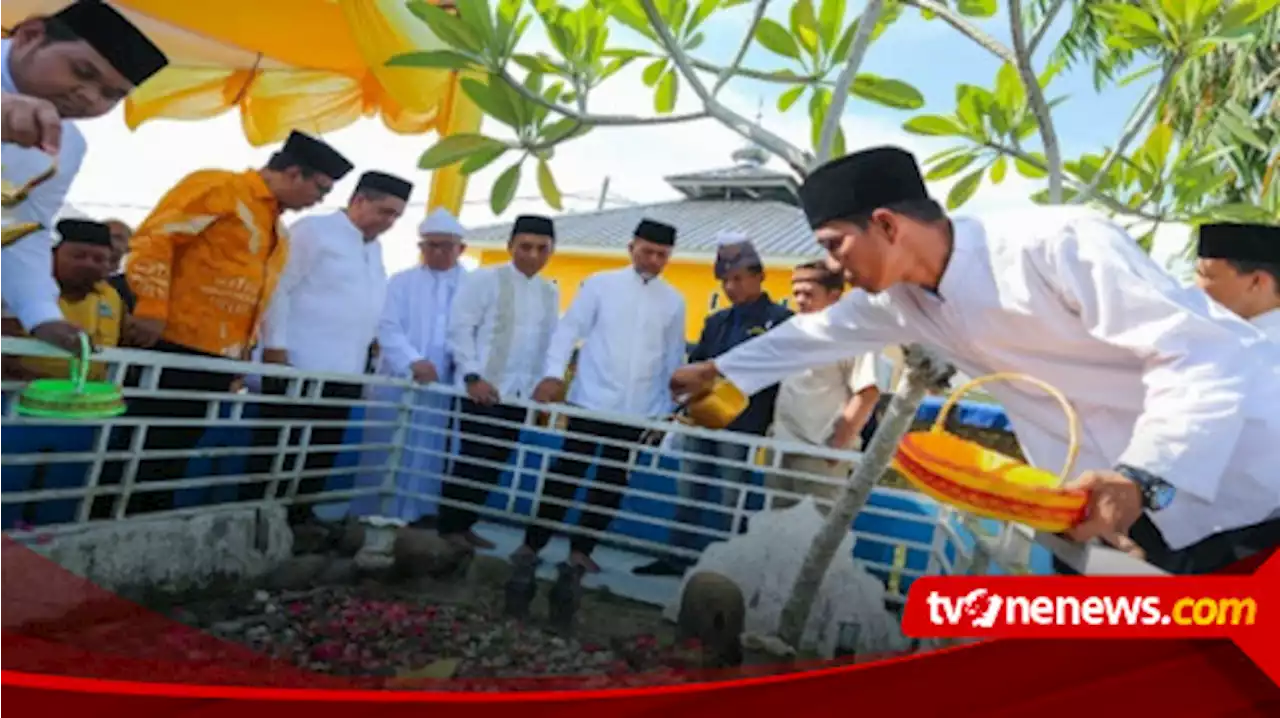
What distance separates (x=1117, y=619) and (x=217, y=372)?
3.47 ft

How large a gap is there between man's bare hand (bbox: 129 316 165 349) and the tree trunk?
2.63 ft

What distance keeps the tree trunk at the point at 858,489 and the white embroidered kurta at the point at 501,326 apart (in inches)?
24.6

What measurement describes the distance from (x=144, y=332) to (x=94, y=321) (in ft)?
0.17

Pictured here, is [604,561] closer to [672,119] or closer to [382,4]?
[672,119]

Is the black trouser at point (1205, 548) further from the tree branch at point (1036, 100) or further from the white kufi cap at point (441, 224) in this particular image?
the white kufi cap at point (441, 224)

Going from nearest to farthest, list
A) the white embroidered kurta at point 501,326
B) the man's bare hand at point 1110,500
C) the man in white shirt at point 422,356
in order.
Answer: the man's bare hand at point 1110,500, the man in white shirt at point 422,356, the white embroidered kurta at point 501,326

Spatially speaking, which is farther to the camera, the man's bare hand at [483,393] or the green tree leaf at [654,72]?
the man's bare hand at [483,393]

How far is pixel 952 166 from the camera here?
0.98m

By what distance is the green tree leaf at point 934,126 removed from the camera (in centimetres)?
97

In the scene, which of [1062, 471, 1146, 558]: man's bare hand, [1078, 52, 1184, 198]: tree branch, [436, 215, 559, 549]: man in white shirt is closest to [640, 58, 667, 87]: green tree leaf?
[436, 215, 559, 549]: man in white shirt

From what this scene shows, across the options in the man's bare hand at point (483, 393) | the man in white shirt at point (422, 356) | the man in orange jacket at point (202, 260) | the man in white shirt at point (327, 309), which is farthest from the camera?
the man's bare hand at point (483, 393)

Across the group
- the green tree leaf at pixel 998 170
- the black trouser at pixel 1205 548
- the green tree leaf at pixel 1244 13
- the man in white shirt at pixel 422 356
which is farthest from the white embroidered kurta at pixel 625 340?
the green tree leaf at pixel 1244 13

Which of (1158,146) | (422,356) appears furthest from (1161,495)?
(422,356)

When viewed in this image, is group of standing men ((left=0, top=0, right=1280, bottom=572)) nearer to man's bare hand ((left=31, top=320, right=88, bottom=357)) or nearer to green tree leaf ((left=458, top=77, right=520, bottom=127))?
man's bare hand ((left=31, top=320, right=88, bottom=357))
